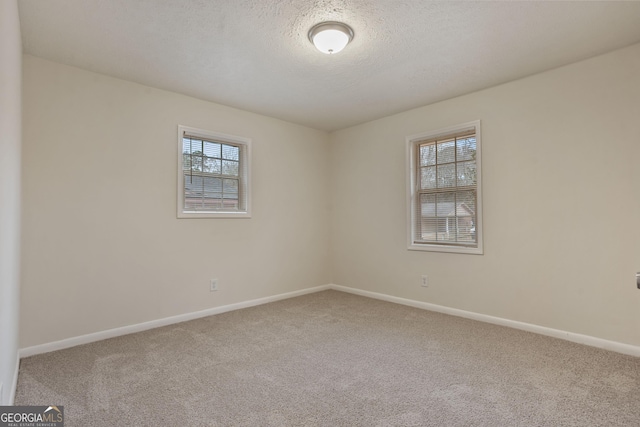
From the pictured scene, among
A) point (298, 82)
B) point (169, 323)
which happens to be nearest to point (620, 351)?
point (298, 82)

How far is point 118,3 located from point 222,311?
3.10 metres

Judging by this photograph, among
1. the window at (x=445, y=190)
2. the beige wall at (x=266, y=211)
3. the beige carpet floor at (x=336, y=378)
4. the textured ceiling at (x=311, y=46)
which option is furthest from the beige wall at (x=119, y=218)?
the window at (x=445, y=190)

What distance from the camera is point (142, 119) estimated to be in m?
3.41

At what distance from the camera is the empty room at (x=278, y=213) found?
2.12m

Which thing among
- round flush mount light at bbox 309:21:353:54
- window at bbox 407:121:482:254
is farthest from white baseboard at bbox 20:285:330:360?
round flush mount light at bbox 309:21:353:54

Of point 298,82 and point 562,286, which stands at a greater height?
point 298,82

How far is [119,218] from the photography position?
3.24 meters

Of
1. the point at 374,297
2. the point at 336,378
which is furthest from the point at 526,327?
the point at 336,378

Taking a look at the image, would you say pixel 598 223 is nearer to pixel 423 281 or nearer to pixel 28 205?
pixel 423 281

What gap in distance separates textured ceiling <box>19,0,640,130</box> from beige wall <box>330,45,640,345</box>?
0.95 ft

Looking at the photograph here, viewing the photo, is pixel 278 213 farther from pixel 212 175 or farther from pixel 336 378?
pixel 336 378

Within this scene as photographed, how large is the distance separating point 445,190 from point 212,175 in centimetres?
280

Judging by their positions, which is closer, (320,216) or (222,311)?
(222,311)

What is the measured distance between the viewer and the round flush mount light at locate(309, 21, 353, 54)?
238 cm
